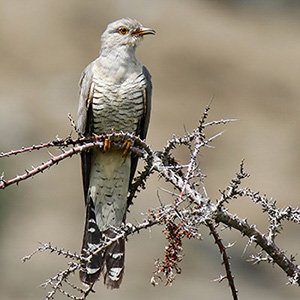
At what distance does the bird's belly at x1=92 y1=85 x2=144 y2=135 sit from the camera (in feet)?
14.4

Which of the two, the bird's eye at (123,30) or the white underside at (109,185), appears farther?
the bird's eye at (123,30)

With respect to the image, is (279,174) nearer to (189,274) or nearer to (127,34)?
(189,274)

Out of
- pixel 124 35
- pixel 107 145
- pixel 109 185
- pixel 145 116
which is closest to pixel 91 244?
pixel 109 185

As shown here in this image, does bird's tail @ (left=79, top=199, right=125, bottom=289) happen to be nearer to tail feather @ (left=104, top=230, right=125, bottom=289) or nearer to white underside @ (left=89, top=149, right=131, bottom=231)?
tail feather @ (left=104, top=230, right=125, bottom=289)

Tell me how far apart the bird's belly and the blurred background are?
723 centimetres

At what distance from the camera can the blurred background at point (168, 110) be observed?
43.9 feet

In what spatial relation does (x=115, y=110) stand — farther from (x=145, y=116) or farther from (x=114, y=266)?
(x=114, y=266)

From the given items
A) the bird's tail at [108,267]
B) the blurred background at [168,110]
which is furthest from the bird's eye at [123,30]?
the blurred background at [168,110]

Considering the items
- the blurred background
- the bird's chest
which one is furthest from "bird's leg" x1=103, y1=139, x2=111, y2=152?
the blurred background

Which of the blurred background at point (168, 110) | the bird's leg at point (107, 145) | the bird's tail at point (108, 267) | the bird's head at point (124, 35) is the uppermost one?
the blurred background at point (168, 110)

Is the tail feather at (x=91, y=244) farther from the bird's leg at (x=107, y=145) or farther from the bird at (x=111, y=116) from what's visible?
the bird's leg at (x=107, y=145)

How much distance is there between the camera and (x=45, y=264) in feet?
43.3

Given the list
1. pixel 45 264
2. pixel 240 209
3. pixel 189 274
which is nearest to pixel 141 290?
pixel 189 274

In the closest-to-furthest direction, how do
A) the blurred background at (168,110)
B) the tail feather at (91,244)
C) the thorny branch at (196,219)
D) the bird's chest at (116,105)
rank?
the thorny branch at (196,219), the tail feather at (91,244), the bird's chest at (116,105), the blurred background at (168,110)
